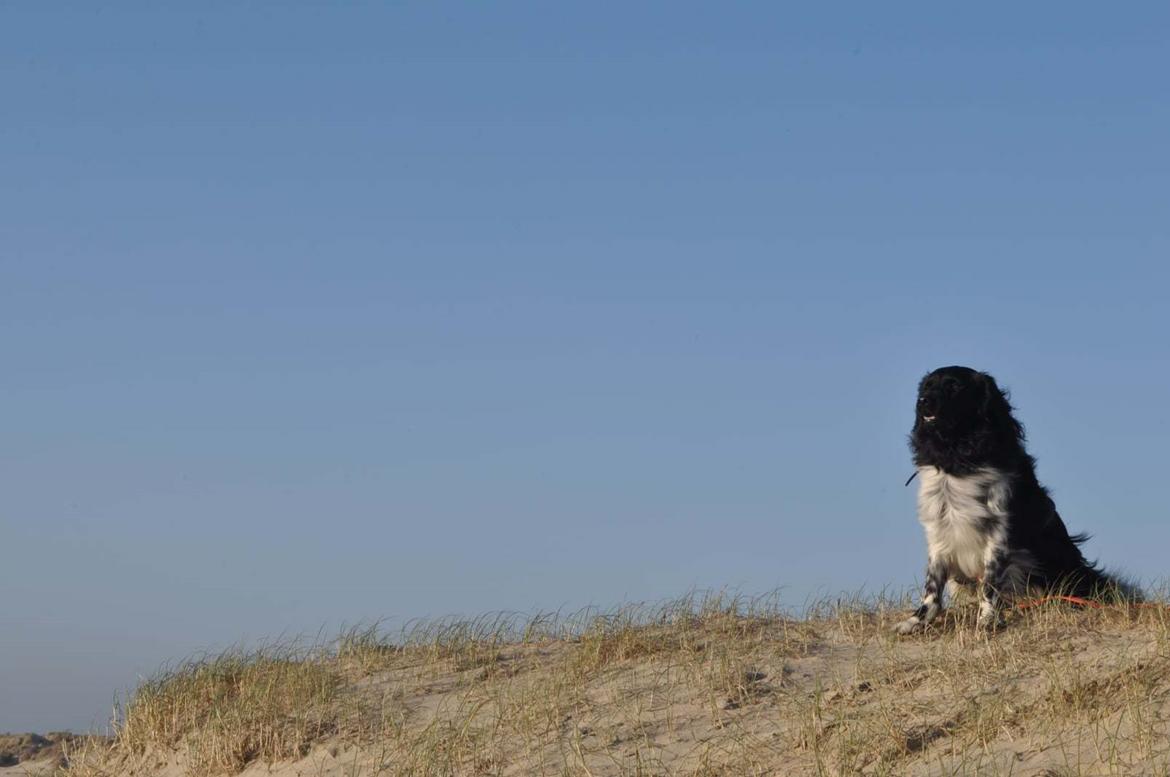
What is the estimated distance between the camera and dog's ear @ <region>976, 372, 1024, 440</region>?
362 inches

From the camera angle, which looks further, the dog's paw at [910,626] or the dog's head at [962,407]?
the dog's head at [962,407]

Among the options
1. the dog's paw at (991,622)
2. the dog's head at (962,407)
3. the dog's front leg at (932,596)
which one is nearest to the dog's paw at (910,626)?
the dog's front leg at (932,596)

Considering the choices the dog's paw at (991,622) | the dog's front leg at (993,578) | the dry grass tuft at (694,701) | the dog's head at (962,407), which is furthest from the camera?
the dog's head at (962,407)

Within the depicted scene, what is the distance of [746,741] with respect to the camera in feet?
24.1

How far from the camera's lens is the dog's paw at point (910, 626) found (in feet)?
29.6

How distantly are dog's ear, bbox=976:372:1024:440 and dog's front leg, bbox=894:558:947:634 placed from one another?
0.99 m

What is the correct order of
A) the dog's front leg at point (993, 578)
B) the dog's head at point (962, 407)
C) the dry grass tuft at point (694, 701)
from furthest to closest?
the dog's head at point (962, 407), the dog's front leg at point (993, 578), the dry grass tuft at point (694, 701)

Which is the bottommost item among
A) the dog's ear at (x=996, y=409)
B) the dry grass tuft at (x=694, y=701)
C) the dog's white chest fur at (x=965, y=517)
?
the dry grass tuft at (x=694, y=701)


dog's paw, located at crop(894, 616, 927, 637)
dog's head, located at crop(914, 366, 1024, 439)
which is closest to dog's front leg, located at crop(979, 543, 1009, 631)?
dog's paw, located at crop(894, 616, 927, 637)

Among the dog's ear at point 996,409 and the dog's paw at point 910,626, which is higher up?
the dog's ear at point 996,409

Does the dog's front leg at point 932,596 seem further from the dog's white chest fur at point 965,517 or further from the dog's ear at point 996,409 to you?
the dog's ear at point 996,409

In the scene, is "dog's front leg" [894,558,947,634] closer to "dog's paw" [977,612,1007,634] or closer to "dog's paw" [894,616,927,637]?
"dog's paw" [894,616,927,637]

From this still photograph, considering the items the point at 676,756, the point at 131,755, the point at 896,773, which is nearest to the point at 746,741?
the point at 676,756

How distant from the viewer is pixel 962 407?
30.1 ft
